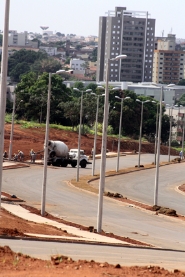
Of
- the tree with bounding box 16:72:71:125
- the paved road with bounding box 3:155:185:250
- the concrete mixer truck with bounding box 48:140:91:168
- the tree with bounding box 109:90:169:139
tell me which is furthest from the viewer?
the tree with bounding box 109:90:169:139

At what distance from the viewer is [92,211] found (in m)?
45.0

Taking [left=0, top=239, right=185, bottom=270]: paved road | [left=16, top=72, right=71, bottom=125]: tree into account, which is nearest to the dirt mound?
[left=0, top=239, right=185, bottom=270]: paved road

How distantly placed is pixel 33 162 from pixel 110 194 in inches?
1010

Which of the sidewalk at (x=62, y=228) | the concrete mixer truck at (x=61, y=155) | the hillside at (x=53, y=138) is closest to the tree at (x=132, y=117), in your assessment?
the hillside at (x=53, y=138)

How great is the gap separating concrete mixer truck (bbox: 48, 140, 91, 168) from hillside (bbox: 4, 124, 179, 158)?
690 centimetres

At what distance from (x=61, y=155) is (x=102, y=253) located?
53.1 metres

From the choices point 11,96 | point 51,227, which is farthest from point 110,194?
point 11,96

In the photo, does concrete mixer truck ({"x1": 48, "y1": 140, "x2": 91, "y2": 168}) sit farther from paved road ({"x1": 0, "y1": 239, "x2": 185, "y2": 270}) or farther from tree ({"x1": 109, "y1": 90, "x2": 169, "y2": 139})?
paved road ({"x1": 0, "y1": 239, "x2": 185, "y2": 270})

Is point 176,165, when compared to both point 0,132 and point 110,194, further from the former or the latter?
point 0,132

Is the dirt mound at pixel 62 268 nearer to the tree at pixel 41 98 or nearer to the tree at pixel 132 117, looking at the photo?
the tree at pixel 41 98

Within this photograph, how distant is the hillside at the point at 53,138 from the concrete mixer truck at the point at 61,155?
6.90 metres

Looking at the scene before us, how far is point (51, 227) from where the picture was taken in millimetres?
33875

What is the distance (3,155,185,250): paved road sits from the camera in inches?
1441

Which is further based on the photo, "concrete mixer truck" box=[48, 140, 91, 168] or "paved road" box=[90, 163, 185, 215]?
"concrete mixer truck" box=[48, 140, 91, 168]
